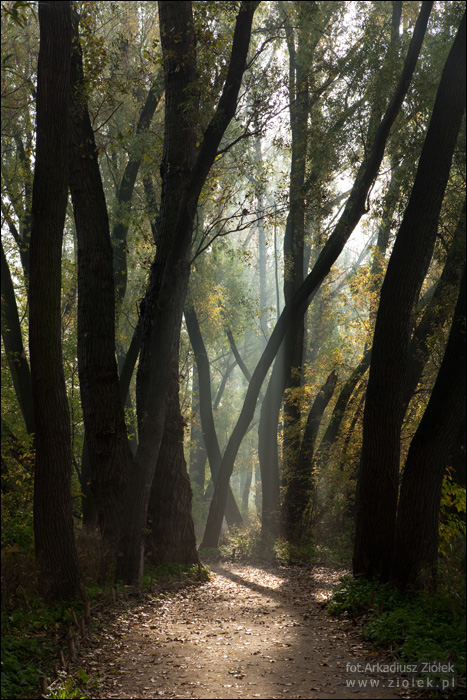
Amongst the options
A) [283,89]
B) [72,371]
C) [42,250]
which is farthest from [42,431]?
[72,371]

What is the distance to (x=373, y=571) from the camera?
8.15 meters

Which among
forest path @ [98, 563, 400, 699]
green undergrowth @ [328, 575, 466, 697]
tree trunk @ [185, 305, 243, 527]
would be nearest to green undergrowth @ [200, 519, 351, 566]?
tree trunk @ [185, 305, 243, 527]

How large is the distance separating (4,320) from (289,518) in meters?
9.11

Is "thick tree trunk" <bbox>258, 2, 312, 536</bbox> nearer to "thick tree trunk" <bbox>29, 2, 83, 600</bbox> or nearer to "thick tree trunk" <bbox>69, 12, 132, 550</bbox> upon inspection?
"thick tree trunk" <bbox>69, 12, 132, 550</bbox>

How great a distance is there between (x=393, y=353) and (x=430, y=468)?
1.62 m

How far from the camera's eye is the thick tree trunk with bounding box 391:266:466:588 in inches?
275

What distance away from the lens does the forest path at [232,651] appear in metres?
5.12

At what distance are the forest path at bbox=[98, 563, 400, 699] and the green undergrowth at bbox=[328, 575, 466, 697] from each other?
0.72 feet

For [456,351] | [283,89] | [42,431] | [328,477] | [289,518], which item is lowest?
[289,518]

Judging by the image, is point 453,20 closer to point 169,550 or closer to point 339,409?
point 339,409

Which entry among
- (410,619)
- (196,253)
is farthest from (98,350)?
(410,619)

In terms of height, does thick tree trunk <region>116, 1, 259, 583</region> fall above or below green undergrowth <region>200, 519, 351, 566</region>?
above

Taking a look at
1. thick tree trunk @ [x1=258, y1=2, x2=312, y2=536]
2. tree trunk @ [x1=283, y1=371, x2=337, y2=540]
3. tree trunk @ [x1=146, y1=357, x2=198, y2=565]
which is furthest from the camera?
tree trunk @ [x1=283, y1=371, x2=337, y2=540]

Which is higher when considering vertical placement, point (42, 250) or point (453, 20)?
point (453, 20)
